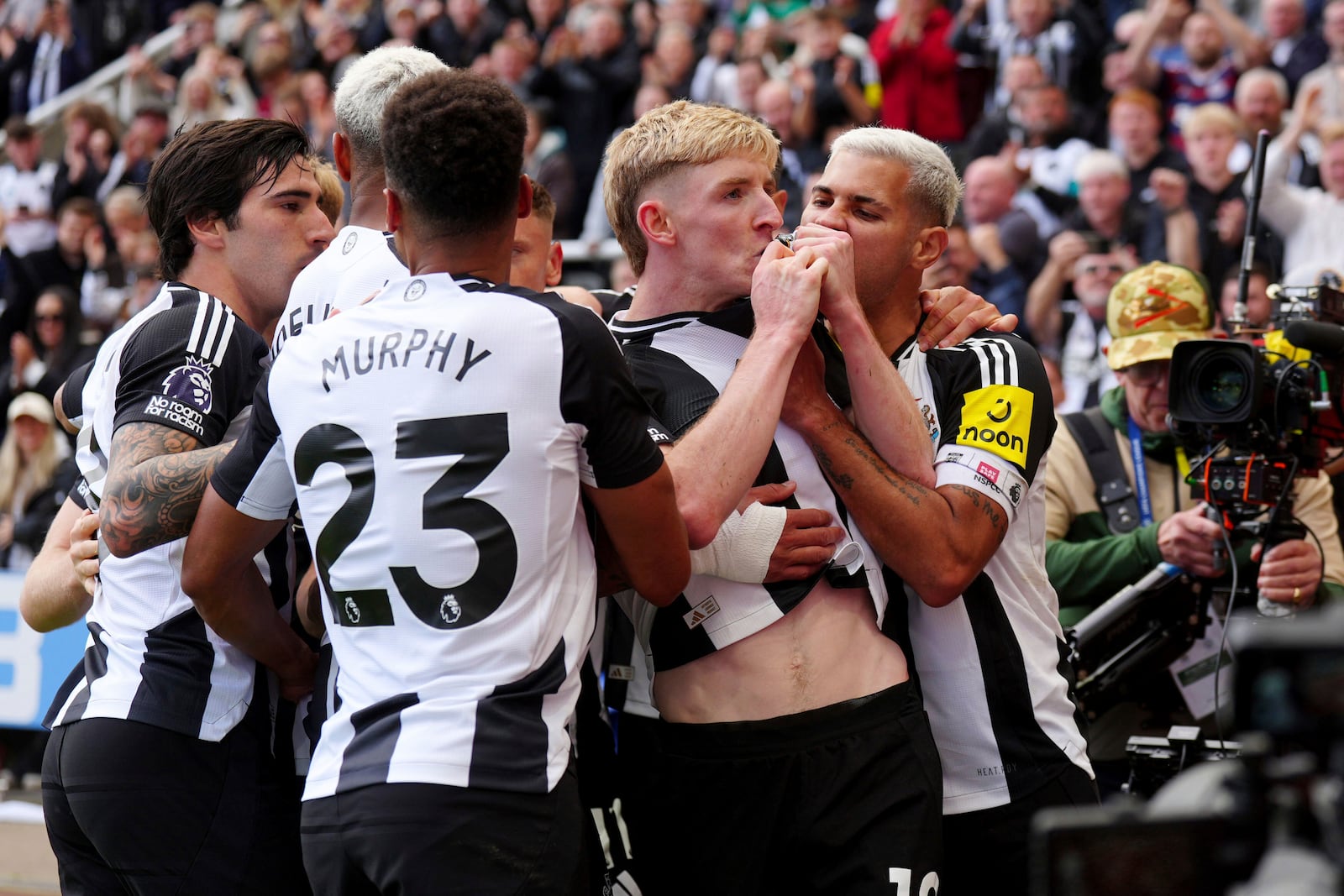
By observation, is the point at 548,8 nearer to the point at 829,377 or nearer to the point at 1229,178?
the point at 1229,178

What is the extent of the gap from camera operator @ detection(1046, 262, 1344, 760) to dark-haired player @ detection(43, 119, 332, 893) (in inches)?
93.5

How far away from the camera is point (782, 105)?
33.2 ft

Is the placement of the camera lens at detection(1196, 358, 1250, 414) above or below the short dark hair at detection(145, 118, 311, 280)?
below

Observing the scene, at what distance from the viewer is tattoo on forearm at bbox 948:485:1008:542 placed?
2934mm

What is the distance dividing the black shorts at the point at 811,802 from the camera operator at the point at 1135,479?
1546mm

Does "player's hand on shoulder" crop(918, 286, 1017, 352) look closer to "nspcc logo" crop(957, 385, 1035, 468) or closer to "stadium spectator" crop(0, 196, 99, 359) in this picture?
"nspcc logo" crop(957, 385, 1035, 468)

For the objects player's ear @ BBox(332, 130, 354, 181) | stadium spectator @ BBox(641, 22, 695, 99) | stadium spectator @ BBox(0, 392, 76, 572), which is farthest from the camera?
stadium spectator @ BBox(641, 22, 695, 99)

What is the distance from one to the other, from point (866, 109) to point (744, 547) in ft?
27.2

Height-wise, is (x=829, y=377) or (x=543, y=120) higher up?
(x=829, y=377)

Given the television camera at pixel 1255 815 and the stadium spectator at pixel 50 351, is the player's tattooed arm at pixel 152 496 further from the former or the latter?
the stadium spectator at pixel 50 351

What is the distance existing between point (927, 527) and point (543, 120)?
908 centimetres

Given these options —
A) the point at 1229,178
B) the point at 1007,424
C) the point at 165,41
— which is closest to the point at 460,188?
the point at 1007,424

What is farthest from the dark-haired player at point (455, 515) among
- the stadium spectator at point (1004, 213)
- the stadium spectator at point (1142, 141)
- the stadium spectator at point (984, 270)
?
the stadium spectator at point (1142, 141)

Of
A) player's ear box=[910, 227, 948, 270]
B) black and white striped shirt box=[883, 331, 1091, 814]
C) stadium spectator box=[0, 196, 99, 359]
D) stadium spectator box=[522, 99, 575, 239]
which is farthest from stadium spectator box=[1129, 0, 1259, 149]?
stadium spectator box=[0, 196, 99, 359]
